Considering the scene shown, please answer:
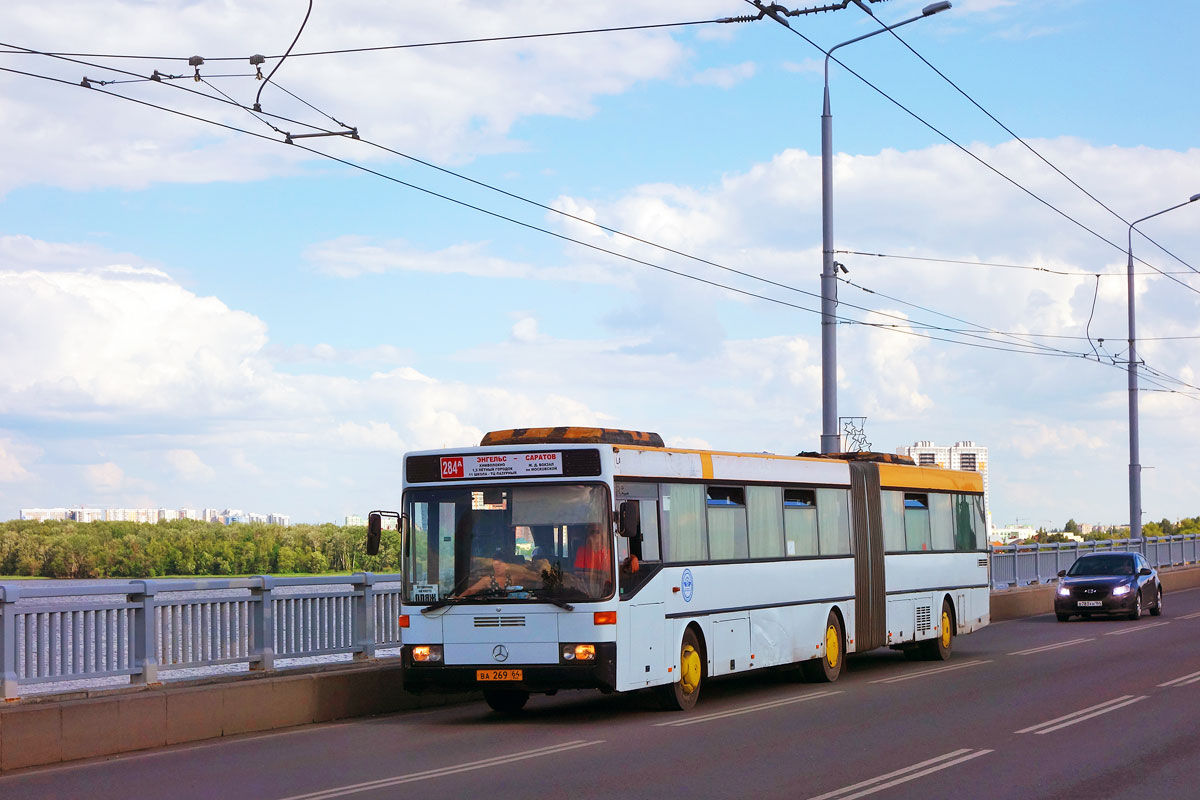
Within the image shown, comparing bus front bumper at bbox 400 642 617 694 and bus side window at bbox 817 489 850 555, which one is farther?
bus side window at bbox 817 489 850 555

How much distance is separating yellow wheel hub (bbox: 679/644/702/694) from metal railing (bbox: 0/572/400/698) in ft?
12.7

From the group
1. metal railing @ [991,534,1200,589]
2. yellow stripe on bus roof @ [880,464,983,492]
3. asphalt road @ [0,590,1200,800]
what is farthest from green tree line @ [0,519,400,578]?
metal railing @ [991,534,1200,589]

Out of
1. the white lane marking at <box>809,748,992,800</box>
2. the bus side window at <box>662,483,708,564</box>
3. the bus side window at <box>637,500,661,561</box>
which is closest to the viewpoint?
the white lane marking at <box>809,748,992,800</box>

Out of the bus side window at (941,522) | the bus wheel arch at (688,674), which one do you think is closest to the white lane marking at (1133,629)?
the bus side window at (941,522)

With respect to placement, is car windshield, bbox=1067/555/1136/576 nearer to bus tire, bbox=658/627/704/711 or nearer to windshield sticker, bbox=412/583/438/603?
bus tire, bbox=658/627/704/711

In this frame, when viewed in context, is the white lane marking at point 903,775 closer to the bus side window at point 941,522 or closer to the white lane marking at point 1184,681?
the white lane marking at point 1184,681

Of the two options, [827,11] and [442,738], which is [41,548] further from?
[827,11]

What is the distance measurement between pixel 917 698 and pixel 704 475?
143 inches

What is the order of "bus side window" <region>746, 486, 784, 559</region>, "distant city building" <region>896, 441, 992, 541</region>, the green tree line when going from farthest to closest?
1. "distant city building" <region>896, 441, 992, 541</region>
2. the green tree line
3. "bus side window" <region>746, 486, 784, 559</region>

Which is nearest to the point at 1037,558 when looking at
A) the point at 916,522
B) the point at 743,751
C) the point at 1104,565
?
the point at 1104,565

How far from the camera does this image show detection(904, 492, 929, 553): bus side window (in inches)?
915

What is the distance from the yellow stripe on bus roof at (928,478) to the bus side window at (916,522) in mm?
201

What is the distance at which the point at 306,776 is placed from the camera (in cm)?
1141

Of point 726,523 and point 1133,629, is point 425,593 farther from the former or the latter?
point 1133,629
